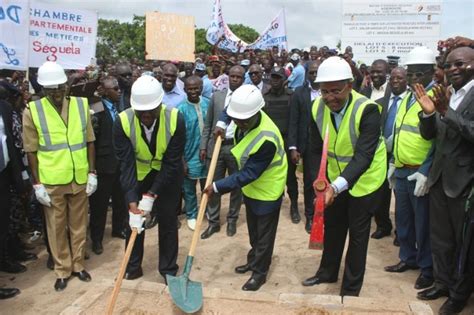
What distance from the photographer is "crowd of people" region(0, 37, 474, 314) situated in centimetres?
359

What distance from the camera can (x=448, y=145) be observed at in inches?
146

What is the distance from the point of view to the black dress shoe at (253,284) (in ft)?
14.0

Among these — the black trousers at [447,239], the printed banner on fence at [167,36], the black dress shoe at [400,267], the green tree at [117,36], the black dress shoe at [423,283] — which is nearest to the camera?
the black trousers at [447,239]

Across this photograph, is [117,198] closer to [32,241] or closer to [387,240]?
[32,241]

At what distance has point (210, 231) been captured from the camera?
19.2 feet

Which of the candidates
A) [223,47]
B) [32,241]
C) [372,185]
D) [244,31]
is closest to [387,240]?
[372,185]

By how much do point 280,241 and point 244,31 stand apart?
5744cm

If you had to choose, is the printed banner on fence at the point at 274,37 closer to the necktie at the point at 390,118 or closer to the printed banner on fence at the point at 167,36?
the printed banner on fence at the point at 167,36

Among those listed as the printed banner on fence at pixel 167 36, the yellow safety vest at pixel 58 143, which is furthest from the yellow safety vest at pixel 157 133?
Result: the printed banner on fence at pixel 167 36

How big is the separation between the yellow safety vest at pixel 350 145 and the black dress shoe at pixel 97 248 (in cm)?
294

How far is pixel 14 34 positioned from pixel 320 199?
150 inches

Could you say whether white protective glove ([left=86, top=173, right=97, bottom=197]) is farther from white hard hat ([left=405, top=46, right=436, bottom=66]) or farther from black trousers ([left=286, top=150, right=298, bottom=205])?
white hard hat ([left=405, top=46, right=436, bottom=66])

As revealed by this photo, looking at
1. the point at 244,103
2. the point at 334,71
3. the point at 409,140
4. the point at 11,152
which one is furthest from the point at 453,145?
the point at 11,152

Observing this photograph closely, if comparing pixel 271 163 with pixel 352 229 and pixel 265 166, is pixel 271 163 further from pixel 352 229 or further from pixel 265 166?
pixel 352 229
